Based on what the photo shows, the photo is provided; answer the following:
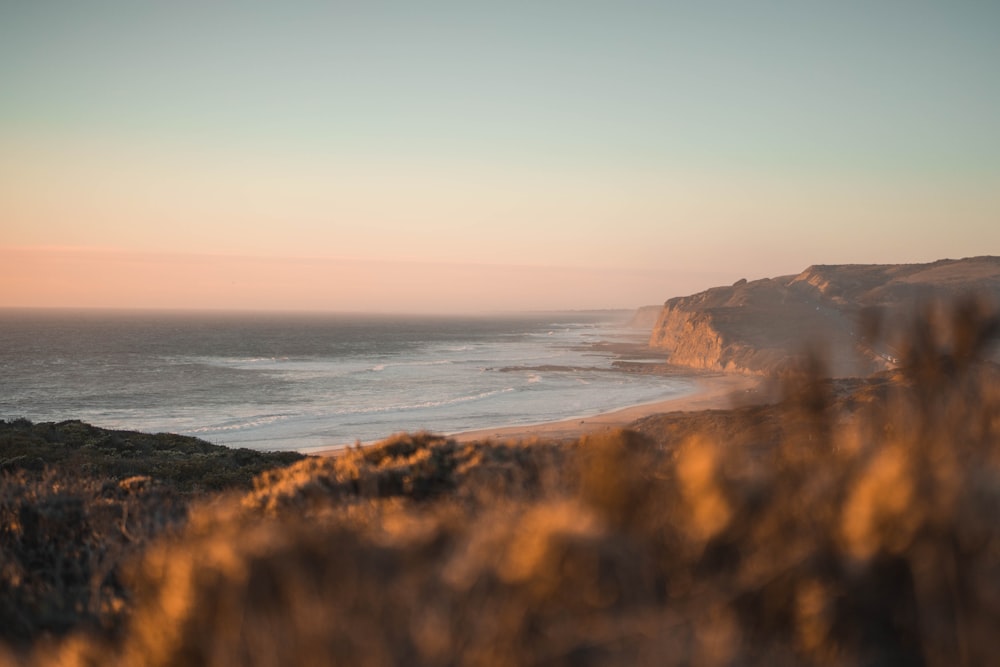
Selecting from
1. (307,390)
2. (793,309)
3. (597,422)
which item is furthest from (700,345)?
(307,390)

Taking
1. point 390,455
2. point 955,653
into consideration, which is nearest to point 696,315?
point 390,455

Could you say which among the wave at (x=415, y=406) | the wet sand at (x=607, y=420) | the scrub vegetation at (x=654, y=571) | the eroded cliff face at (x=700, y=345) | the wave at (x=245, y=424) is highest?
the scrub vegetation at (x=654, y=571)

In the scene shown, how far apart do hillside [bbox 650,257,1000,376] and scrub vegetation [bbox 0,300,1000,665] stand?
150ft

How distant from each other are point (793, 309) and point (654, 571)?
90570 mm

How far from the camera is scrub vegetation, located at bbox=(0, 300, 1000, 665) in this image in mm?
3029

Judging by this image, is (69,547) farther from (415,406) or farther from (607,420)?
(415,406)

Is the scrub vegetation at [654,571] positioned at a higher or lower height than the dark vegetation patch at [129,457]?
higher

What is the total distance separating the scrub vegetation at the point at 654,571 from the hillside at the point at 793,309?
4560 centimetres

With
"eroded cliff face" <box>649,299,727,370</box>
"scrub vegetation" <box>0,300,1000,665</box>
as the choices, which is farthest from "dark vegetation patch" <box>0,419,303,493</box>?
"eroded cliff face" <box>649,299,727,370</box>

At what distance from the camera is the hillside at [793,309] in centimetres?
6775

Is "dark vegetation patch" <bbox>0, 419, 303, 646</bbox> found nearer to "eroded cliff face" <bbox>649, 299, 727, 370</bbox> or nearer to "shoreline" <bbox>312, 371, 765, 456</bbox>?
"shoreline" <bbox>312, 371, 765, 456</bbox>

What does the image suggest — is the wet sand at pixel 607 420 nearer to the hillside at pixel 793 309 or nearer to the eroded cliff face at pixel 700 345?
the hillside at pixel 793 309

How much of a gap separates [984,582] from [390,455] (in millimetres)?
7413

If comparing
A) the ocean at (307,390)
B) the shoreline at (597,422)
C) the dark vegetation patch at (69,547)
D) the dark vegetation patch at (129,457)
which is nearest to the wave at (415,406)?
the ocean at (307,390)
